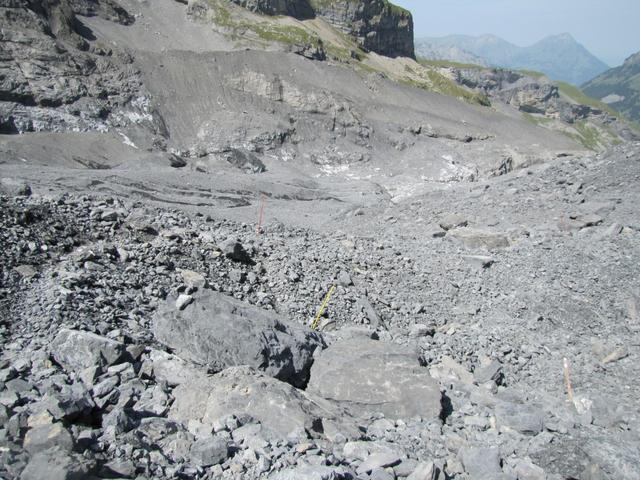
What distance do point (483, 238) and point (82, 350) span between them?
11.7 meters

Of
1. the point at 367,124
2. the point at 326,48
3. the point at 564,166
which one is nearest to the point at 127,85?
the point at 367,124

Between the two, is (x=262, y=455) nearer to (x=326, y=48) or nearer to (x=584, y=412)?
(x=584, y=412)

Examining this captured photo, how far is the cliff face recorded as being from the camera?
70.2 metres

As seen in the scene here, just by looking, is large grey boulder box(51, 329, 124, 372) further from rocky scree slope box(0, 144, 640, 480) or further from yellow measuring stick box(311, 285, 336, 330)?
yellow measuring stick box(311, 285, 336, 330)

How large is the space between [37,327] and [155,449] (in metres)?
3.33

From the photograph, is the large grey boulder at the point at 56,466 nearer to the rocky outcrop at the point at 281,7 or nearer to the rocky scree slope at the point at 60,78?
the rocky scree slope at the point at 60,78

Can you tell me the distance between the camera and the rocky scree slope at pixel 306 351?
5027 millimetres

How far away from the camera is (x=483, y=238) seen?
14.8 metres

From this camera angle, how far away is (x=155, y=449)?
4.79 meters

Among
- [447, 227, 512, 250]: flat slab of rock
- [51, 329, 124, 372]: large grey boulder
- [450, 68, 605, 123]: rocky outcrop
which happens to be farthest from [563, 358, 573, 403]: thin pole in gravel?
[450, 68, 605, 123]: rocky outcrop

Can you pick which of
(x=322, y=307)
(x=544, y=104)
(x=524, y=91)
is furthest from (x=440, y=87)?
(x=544, y=104)

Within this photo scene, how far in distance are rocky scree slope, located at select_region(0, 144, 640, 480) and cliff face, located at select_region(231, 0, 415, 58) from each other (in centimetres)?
5990

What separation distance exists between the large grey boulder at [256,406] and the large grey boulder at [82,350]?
3.55 feet

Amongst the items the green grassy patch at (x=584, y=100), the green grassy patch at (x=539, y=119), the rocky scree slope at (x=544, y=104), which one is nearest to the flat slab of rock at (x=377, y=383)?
the rocky scree slope at (x=544, y=104)
